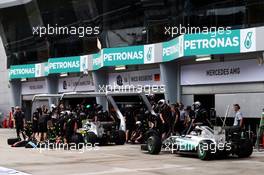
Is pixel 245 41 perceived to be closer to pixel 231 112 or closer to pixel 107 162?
pixel 231 112

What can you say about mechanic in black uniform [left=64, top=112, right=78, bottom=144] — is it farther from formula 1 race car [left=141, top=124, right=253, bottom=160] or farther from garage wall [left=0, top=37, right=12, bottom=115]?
garage wall [left=0, top=37, right=12, bottom=115]

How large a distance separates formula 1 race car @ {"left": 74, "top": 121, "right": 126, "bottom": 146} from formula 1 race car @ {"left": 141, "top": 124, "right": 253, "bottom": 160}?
13.4 ft

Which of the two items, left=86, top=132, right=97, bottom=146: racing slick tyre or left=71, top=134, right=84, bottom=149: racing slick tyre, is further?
left=86, top=132, right=97, bottom=146: racing slick tyre

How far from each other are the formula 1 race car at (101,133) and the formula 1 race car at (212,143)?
4076 mm

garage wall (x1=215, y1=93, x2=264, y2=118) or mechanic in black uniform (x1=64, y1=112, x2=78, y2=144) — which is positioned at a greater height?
garage wall (x1=215, y1=93, x2=264, y2=118)

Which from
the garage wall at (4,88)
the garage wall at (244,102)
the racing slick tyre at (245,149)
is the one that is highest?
the garage wall at (4,88)

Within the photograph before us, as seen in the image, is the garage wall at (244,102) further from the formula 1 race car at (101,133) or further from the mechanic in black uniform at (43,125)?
the mechanic in black uniform at (43,125)

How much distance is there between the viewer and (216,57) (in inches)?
888

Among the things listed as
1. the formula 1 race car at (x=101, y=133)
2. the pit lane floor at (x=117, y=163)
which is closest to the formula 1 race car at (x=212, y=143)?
the pit lane floor at (x=117, y=163)

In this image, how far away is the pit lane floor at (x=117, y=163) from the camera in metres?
12.9

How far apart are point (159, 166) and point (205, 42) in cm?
826

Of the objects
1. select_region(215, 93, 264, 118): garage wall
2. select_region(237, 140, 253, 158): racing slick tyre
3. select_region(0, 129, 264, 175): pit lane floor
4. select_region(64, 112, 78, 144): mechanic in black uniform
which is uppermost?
select_region(215, 93, 264, 118): garage wall

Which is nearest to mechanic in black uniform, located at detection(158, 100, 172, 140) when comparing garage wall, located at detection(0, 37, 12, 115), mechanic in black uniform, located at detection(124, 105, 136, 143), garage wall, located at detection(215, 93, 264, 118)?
mechanic in black uniform, located at detection(124, 105, 136, 143)

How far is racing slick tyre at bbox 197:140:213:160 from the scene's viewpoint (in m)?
15.2
